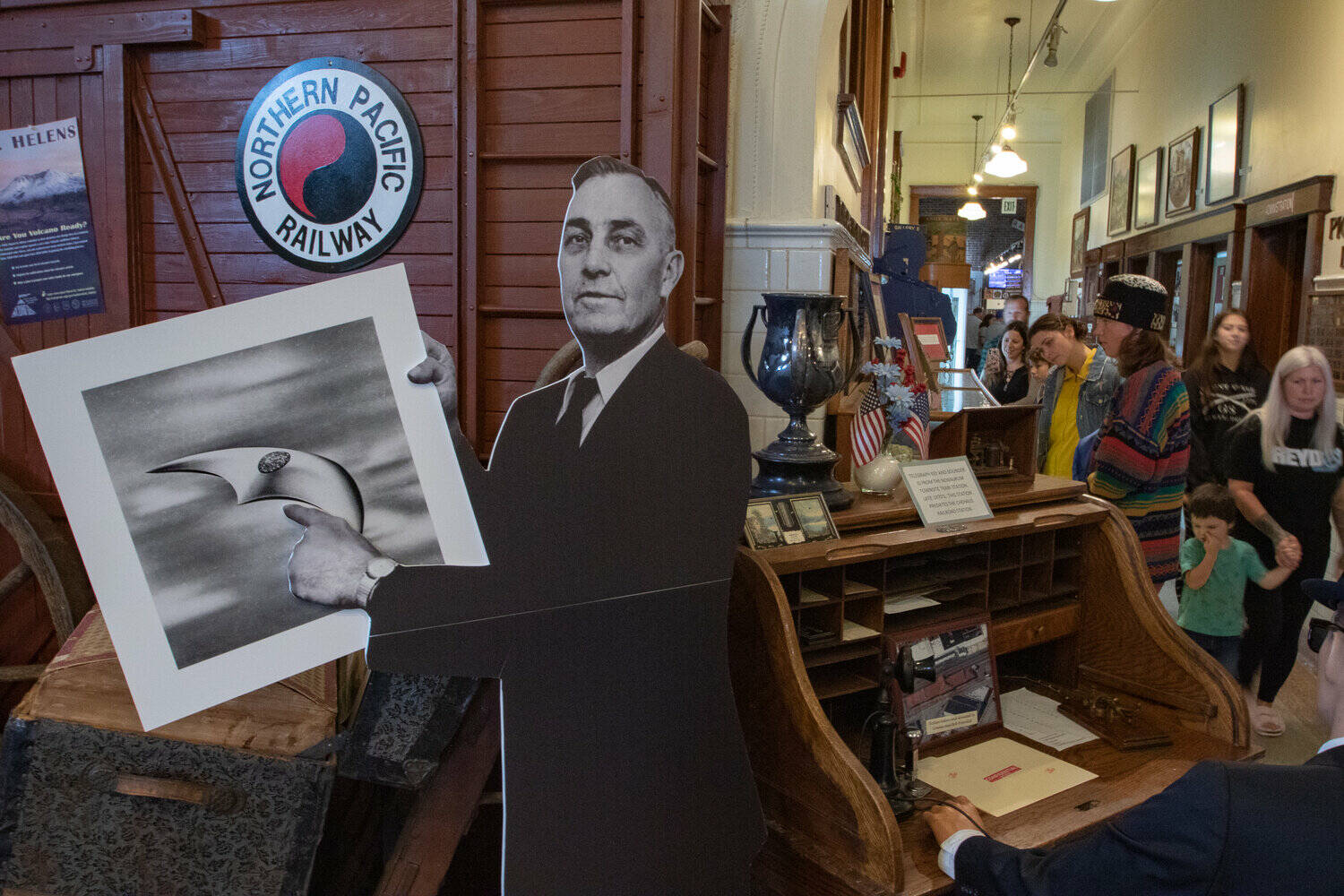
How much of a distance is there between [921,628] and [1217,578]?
2.10m

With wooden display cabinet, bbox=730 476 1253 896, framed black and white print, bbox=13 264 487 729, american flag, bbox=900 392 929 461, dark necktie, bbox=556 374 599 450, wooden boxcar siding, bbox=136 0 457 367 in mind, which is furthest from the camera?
american flag, bbox=900 392 929 461

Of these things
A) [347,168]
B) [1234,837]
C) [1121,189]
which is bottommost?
[1234,837]

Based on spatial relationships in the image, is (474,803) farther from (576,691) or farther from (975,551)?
(975,551)

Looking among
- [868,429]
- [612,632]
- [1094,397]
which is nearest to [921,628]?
[868,429]

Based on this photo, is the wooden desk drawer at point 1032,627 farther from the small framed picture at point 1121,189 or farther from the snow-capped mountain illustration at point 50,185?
the small framed picture at point 1121,189

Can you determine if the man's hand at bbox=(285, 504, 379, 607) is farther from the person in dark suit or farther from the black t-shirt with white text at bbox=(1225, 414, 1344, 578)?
the black t-shirt with white text at bbox=(1225, 414, 1344, 578)

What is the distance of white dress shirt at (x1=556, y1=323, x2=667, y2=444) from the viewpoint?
171 centimetres

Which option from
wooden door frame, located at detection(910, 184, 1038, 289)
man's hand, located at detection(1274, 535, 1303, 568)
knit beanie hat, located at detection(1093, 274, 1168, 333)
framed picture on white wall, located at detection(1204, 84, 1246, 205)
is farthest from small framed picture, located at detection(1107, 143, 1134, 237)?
knit beanie hat, located at detection(1093, 274, 1168, 333)

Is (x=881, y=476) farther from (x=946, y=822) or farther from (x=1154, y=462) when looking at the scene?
(x=1154, y=462)

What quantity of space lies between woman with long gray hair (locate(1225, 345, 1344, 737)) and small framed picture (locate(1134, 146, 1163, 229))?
616 cm

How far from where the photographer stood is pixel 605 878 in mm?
1701

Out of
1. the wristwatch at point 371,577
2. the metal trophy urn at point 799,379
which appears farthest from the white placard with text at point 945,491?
the wristwatch at point 371,577

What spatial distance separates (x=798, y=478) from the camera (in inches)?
87.0

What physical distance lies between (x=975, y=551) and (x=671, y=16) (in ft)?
4.79
